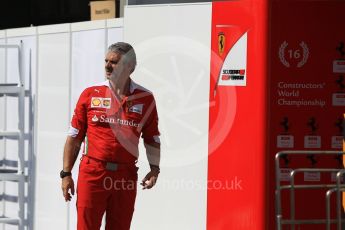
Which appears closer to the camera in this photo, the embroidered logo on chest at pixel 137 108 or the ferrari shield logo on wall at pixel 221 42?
the embroidered logo on chest at pixel 137 108

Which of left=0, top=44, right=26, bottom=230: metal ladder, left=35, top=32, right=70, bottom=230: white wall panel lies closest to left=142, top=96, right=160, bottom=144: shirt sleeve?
left=35, top=32, right=70, bottom=230: white wall panel

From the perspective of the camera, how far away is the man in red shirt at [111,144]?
271 inches

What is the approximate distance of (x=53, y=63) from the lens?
30.4 ft

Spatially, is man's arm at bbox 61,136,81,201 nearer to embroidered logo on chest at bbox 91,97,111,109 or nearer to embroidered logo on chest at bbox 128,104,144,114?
embroidered logo on chest at bbox 91,97,111,109

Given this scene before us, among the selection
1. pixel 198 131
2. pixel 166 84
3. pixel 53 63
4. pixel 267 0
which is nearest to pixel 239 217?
pixel 198 131

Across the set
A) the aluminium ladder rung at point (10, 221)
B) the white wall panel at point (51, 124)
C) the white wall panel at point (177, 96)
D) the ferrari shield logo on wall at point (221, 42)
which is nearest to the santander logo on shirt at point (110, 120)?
the white wall panel at point (177, 96)

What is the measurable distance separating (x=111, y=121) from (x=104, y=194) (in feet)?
1.83

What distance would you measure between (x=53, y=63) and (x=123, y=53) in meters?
2.41

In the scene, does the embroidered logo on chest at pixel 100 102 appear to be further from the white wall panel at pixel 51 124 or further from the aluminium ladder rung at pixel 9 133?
the aluminium ladder rung at pixel 9 133

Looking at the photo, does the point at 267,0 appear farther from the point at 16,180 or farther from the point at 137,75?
the point at 16,180

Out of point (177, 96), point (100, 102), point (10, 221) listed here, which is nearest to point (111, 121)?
point (100, 102)

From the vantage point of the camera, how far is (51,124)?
9320 millimetres

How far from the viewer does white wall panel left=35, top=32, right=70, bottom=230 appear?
9.16m

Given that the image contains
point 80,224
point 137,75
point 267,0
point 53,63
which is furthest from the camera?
point 53,63
